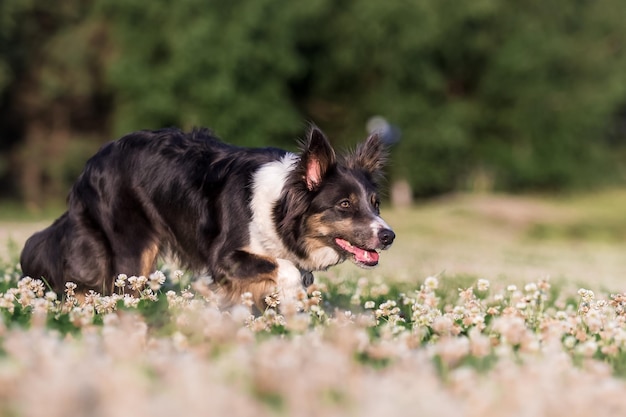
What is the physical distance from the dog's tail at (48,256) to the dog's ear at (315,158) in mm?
2131

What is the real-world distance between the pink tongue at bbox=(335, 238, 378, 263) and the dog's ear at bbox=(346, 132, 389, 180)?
0.73 meters

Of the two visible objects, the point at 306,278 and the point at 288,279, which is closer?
the point at 288,279

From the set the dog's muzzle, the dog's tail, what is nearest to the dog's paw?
the dog's muzzle

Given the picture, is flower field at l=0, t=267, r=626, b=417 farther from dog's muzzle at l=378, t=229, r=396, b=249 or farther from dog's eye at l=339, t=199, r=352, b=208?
dog's eye at l=339, t=199, r=352, b=208

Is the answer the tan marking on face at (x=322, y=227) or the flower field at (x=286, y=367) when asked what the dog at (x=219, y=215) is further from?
the flower field at (x=286, y=367)

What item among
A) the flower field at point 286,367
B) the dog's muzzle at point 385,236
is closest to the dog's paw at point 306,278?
the dog's muzzle at point 385,236

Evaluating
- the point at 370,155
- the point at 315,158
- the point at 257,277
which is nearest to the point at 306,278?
the point at 257,277

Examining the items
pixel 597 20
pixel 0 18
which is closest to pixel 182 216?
pixel 0 18

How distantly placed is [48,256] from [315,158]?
2.46 m

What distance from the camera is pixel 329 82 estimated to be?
42.5 m

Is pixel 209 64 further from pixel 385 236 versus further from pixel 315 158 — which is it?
pixel 385 236

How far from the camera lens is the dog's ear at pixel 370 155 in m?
7.22

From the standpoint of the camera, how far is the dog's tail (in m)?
7.17

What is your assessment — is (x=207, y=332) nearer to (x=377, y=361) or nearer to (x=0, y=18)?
(x=377, y=361)
